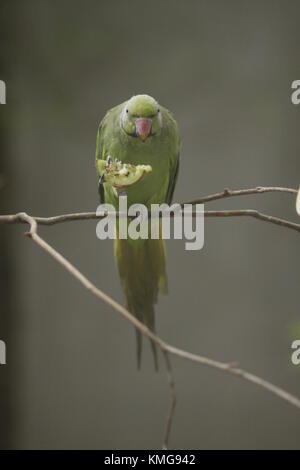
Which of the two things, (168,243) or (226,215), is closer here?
(226,215)

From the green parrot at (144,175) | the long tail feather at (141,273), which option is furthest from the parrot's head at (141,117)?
the long tail feather at (141,273)

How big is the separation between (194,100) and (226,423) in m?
0.59

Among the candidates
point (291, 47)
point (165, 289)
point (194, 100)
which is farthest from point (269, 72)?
point (165, 289)

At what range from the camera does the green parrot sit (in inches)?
21.1

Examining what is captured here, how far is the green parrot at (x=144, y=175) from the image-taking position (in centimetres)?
54

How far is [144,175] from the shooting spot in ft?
1.81

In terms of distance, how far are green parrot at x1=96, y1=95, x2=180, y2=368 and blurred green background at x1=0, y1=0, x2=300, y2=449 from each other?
0.03 metres

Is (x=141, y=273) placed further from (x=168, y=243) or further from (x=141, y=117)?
(x=141, y=117)

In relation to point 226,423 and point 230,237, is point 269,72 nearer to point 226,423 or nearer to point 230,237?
point 230,237

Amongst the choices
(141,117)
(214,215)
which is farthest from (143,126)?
(214,215)

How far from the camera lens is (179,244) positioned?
63cm

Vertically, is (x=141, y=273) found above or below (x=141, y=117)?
below

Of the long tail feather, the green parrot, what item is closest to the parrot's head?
the green parrot

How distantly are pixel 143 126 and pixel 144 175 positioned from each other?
0.16 ft
